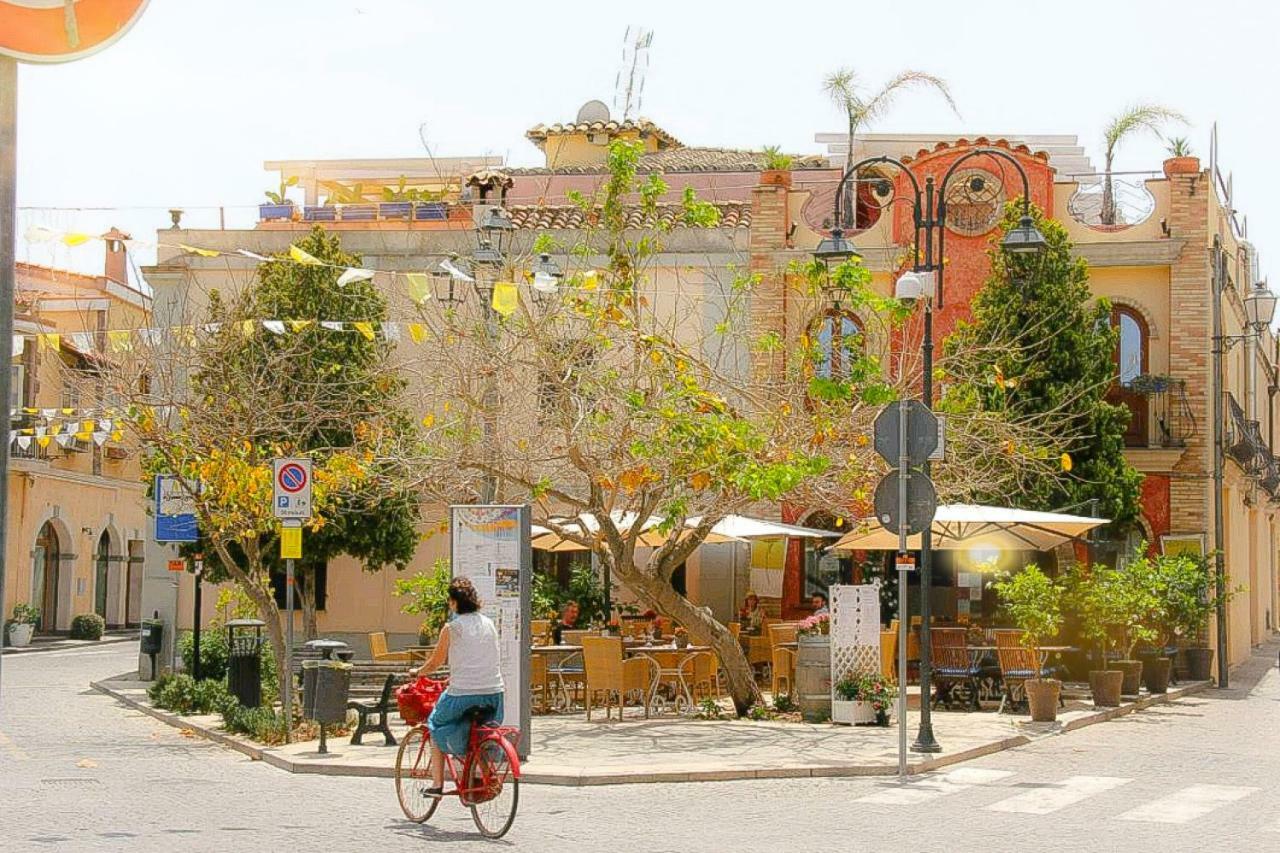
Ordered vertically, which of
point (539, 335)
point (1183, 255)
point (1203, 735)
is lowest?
point (1203, 735)

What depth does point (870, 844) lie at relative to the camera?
11.0 meters

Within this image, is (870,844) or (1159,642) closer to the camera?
(870,844)

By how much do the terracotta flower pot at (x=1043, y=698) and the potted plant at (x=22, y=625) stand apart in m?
27.5

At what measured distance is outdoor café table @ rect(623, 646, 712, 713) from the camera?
801 inches

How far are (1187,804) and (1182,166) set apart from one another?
19.3 meters

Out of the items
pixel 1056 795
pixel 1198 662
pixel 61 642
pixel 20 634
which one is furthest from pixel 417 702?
pixel 61 642

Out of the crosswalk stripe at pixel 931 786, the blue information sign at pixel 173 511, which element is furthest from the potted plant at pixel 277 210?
the crosswalk stripe at pixel 931 786

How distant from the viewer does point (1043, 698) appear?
19.9 metres

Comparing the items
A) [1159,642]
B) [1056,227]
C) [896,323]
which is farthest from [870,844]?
[1056,227]

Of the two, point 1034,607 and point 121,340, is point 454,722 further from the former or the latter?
point 121,340

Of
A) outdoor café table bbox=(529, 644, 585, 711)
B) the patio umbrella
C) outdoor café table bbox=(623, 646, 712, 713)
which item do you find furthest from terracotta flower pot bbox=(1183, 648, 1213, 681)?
outdoor café table bbox=(529, 644, 585, 711)

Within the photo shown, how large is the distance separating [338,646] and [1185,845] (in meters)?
10.7

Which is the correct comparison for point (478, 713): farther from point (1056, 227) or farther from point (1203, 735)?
point (1056, 227)

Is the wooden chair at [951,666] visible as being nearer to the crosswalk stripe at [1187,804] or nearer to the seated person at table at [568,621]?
the seated person at table at [568,621]
